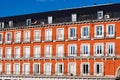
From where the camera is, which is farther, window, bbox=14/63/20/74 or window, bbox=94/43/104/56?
window, bbox=14/63/20/74

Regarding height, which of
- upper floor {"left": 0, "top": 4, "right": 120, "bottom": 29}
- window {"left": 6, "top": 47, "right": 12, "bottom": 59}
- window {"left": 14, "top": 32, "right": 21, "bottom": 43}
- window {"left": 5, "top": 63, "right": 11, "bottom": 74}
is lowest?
window {"left": 5, "top": 63, "right": 11, "bottom": 74}

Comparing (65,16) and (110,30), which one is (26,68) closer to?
(65,16)

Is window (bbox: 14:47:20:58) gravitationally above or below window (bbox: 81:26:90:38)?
below

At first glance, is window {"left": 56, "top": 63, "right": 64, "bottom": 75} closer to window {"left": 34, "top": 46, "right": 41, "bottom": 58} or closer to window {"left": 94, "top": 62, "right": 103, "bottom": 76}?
window {"left": 34, "top": 46, "right": 41, "bottom": 58}

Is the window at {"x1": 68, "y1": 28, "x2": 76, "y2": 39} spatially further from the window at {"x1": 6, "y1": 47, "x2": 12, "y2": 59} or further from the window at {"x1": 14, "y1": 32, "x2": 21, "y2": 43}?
the window at {"x1": 6, "y1": 47, "x2": 12, "y2": 59}

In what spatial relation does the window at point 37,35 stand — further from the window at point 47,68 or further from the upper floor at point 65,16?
the window at point 47,68

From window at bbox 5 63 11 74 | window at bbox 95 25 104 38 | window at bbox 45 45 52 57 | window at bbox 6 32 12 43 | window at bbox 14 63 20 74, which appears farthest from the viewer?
window at bbox 6 32 12 43

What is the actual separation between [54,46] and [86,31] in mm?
7917

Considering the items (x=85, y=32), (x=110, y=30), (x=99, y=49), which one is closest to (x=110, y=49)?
(x=99, y=49)

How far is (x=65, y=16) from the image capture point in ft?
260

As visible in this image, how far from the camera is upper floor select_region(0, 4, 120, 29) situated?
241 ft

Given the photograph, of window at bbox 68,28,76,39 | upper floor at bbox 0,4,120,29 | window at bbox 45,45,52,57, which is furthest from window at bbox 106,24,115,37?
window at bbox 45,45,52,57

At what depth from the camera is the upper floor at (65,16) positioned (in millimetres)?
73562

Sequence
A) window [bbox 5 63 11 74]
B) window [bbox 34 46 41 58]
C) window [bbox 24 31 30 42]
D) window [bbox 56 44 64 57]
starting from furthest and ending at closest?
1. window [bbox 5 63 11 74]
2. window [bbox 24 31 30 42]
3. window [bbox 34 46 41 58]
4. window [bbox 56 44 64 57]
